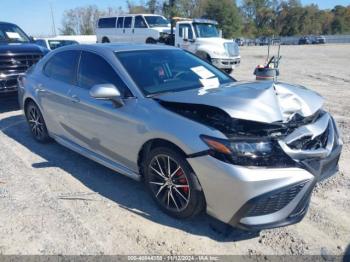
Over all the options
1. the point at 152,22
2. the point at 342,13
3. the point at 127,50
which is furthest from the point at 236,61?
the point at 342,13

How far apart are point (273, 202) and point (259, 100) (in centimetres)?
91

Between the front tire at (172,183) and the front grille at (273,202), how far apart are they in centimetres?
49

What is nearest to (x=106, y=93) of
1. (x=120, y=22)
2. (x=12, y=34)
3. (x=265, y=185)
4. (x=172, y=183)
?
(x=172, y=183)

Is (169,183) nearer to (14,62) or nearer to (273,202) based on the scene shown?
(273,202)

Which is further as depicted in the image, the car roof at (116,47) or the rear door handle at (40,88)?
the rear door handle at (40,88)

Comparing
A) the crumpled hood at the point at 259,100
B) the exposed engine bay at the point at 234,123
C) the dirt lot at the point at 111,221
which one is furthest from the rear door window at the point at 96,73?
the dirt lot at the point at 111,221

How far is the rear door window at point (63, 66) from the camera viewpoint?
4.46 m

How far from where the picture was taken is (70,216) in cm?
339

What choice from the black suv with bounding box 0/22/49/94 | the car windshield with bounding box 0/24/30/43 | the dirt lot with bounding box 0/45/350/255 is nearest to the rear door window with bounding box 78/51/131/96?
the dirt lot with bounding box 0/45/350/255

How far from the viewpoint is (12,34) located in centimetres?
891

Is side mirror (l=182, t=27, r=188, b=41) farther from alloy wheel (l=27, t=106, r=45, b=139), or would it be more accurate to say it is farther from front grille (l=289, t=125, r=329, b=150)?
front grille (l=289, t=125, r=329, b=150)

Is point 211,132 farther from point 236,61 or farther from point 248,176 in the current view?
point 236,61

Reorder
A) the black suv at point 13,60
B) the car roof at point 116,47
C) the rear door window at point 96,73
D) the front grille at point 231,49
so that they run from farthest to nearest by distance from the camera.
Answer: the front grille at point 231,49, the black suv at point 13,60, the car roof at point 116,47, the rear door window at point 96,73

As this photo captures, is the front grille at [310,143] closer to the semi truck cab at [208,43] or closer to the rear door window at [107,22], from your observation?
the semi truck cab at [208,43]
